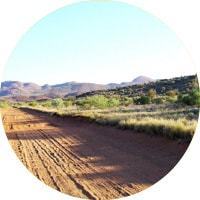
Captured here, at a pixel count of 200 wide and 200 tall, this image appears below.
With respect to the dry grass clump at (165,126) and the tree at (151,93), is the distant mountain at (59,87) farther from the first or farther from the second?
the tree at (151,93)

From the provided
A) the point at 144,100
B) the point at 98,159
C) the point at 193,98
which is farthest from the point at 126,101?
the point at 98,159

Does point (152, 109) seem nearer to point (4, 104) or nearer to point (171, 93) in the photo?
point (171, 93)

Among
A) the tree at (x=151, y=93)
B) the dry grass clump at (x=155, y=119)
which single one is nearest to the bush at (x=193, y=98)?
the dry grass clump at (x=155, y=119)

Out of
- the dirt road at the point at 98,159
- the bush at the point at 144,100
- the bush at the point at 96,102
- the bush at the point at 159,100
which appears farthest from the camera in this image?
the bush at the point at 144,100

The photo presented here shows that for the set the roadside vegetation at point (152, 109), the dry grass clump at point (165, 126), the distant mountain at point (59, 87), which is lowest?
the dry grass clump at point (165, 126)

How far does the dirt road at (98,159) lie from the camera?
10195 mm

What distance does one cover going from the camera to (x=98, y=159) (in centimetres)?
1190

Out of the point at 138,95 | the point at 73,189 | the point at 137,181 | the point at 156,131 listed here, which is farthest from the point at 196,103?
the point at 138,95

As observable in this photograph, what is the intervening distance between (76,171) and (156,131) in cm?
314

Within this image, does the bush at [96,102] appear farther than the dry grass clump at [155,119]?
Yes

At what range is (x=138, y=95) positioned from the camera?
20.4 m

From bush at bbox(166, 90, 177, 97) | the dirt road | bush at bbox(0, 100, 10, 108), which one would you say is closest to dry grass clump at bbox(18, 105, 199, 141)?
the dirt road

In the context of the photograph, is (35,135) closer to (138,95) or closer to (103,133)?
(103,133)

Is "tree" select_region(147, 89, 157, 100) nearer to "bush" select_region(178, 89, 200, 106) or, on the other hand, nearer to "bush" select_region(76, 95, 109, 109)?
"bush" select_region(76, 95, 109, 109)
